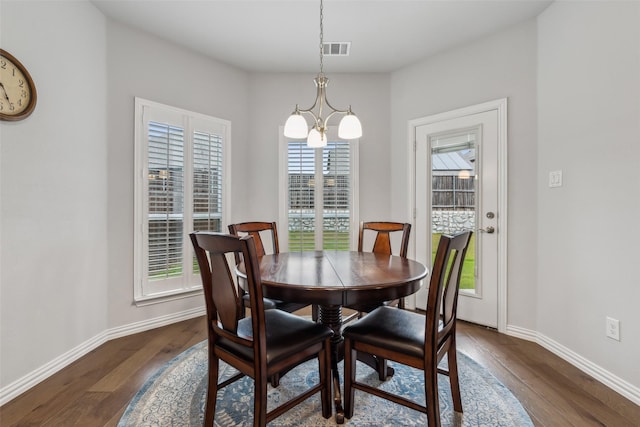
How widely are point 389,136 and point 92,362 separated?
11.2 feet

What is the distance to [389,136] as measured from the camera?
3.58 meters

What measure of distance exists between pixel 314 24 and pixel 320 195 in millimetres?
1690

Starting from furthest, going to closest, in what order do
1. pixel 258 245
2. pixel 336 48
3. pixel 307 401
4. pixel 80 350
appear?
pixel 336 48 → pixel 258 245 → pixel 80 350 → pixel 307 401

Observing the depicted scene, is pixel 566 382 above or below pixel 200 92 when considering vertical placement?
below

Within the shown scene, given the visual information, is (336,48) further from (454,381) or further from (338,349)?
(454,381)

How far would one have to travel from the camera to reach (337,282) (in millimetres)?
1473

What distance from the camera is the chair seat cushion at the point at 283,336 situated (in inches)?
53.9

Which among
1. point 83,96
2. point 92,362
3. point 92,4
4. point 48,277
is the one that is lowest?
point 92,362

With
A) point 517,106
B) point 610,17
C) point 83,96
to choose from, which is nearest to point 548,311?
point 517,106

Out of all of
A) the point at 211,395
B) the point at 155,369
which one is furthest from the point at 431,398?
the point at 155,369

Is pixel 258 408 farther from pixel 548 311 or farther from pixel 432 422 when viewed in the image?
pixel 548 311

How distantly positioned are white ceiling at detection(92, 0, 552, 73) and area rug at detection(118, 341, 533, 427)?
8.90 ft

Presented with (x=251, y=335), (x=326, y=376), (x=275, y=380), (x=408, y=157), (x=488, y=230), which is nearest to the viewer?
(x=251, y=335)

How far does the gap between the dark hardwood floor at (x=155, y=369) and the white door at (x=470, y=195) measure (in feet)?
1.37
